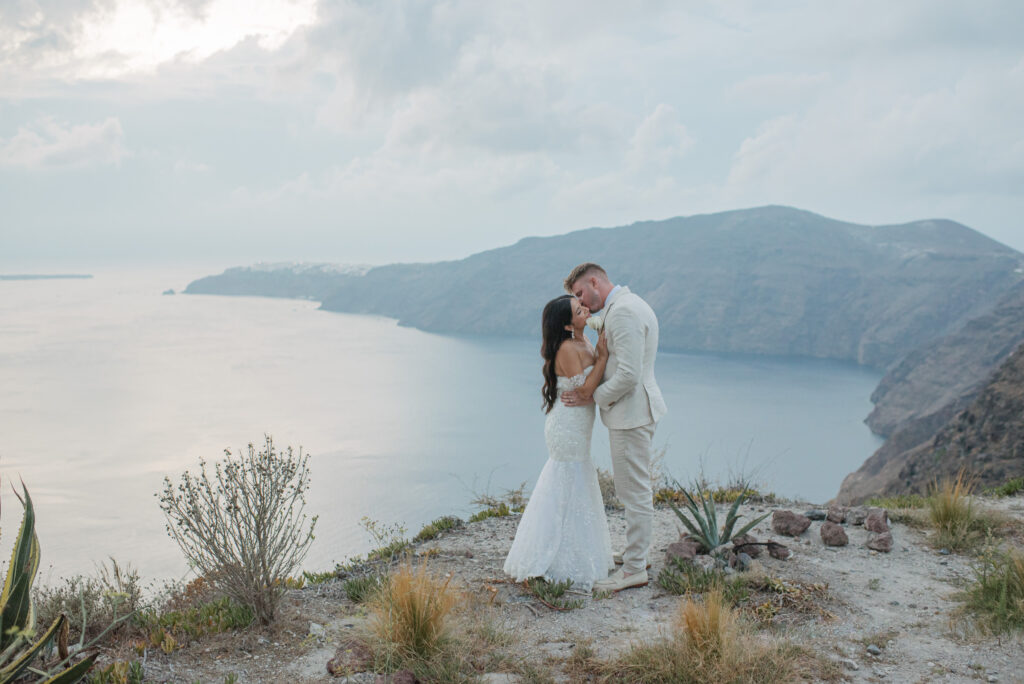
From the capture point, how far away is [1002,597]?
358 centimetres

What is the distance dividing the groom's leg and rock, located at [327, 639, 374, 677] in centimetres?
177

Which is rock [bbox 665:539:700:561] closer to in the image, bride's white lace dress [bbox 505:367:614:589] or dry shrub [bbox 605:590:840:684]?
bride's white lace dress [bbox 505:367:614:589]

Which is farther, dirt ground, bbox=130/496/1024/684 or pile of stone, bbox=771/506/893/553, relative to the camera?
pile of stone, bbox=771/506/893/553

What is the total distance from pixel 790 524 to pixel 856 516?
80cm

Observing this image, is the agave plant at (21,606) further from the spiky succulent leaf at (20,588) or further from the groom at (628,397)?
the groom at (628,397)

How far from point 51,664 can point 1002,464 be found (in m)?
12.6

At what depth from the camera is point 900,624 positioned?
3793 mm

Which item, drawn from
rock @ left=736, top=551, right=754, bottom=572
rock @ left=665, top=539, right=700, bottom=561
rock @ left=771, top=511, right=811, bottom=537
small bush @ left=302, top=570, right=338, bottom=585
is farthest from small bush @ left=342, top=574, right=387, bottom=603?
rock @ left=771, top=511, right=811, bottom=537

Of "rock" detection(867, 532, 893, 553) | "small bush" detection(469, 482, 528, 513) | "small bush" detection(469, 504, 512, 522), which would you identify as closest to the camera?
"rock" detection(867, 532, 893, 553)

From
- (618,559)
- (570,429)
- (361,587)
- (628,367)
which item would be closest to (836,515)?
(618,559)

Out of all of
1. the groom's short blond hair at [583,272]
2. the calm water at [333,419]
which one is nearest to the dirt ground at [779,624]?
the groom's short blond hair at [583,272]

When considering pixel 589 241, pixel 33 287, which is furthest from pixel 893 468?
pixel 33 287

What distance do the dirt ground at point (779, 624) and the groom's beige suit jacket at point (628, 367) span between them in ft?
3.86

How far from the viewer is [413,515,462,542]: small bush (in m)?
5.96
